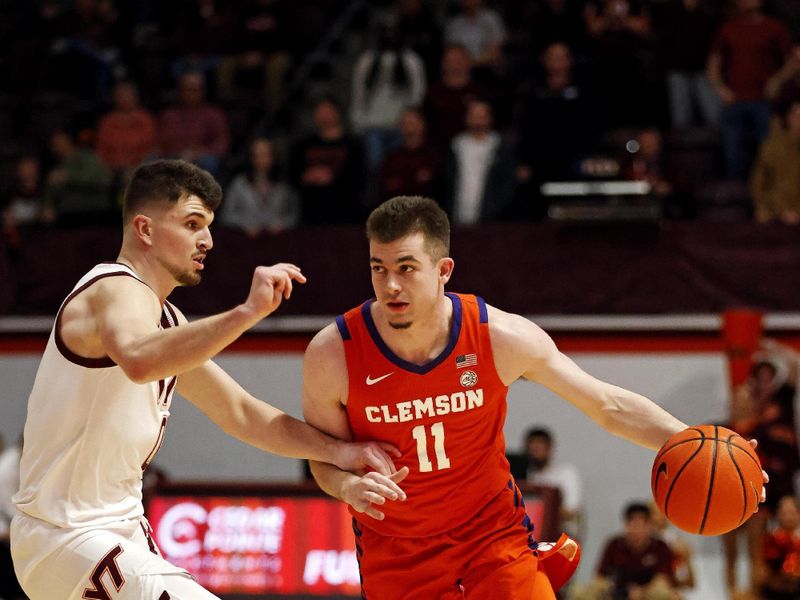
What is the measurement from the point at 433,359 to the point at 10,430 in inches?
370

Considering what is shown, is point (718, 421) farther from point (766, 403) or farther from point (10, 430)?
point (10, 430)

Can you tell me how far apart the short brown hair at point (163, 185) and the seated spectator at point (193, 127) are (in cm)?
881

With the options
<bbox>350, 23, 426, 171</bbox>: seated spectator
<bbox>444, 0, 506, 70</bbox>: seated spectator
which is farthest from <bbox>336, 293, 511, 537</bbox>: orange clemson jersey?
<bbox>444, 0, 506, 70</bbox>: seated spectator

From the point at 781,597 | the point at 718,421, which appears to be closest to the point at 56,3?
the point at 718,421

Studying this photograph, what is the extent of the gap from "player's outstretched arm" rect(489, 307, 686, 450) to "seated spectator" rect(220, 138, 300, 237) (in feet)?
24.6

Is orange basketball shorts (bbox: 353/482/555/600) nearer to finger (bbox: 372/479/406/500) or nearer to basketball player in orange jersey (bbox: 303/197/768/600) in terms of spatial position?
basketball player in orange jersey (bbox: 303/197/768/600)

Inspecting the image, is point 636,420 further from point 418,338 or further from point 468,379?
point 418,338

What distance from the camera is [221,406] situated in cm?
480

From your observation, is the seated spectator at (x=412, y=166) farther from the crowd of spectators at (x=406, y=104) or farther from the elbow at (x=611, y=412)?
the elbow at (x=611, y=412)

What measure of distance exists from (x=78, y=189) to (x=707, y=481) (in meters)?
9.48

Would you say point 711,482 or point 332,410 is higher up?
point 332,410

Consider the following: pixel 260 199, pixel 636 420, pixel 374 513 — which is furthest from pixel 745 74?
pixel 374 513

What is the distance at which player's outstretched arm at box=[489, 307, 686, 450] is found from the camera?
4.71 metres

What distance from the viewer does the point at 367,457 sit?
179 inches
